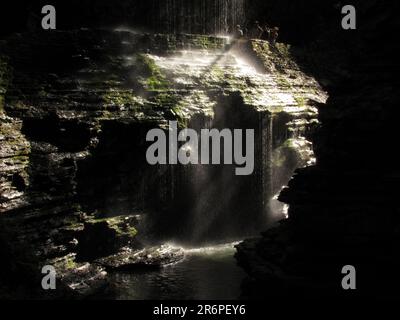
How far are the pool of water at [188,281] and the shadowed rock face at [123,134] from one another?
6.46 ft

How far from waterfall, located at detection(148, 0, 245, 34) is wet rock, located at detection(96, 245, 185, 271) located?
61.4ft

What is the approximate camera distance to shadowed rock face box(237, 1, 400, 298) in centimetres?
1525

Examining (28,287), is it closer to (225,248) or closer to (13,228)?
(13,228)

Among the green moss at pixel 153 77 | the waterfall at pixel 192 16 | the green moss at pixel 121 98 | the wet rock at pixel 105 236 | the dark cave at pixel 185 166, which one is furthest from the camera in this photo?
the waterfall at pixel 192 16

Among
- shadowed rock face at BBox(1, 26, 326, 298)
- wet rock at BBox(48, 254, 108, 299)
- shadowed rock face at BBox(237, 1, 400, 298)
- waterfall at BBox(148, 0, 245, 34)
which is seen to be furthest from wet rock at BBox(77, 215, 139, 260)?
waterfall at BBox(148, 0, 245, 34)

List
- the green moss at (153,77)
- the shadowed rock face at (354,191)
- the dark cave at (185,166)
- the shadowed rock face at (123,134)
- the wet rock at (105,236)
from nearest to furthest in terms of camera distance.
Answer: the shadowed rock face at (354,191), the dark cave at (185,166), the shadowed rock face at (123,134), the wet rock at (105,236), the green moss at (153,77)

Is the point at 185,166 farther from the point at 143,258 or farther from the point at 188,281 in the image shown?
the point at 188,281

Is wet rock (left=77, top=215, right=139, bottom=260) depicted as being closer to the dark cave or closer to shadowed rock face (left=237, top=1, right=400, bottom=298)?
the dark cave

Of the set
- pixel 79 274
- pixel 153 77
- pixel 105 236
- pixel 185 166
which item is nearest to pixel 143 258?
pixel 105 236

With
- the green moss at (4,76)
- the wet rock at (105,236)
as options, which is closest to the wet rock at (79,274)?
the wet rock at (105,236)

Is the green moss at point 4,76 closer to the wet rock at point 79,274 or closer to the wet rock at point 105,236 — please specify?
the wet rock at point 105,236

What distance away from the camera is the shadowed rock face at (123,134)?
21.6 metres

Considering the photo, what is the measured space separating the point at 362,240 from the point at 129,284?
10147mm
